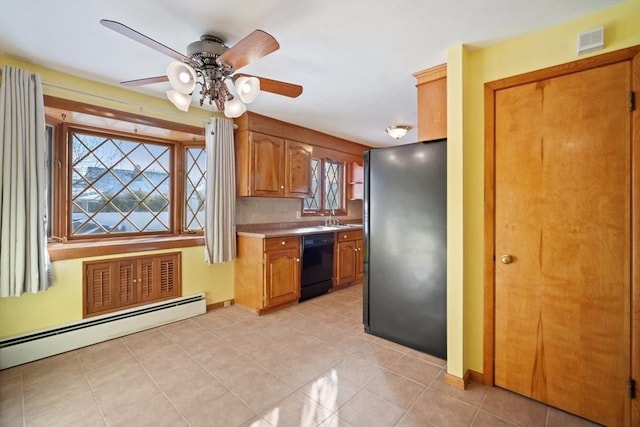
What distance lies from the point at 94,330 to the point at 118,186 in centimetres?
139

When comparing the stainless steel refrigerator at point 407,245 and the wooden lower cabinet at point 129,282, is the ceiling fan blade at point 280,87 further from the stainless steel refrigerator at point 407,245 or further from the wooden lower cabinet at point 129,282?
the wooden lower cabinet at point 129,282

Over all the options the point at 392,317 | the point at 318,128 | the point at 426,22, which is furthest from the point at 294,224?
the point at 426,22

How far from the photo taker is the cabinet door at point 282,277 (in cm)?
323

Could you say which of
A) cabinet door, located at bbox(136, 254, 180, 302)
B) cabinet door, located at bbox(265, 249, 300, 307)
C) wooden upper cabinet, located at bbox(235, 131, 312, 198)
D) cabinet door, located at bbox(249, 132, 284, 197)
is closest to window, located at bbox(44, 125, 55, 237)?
cabinet door, located at bbox(136, 254, 180, 302)

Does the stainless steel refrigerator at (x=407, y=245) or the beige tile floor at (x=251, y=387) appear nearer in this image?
the beige tile floor at (x=251, y=387)

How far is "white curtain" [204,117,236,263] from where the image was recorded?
10.4 feet

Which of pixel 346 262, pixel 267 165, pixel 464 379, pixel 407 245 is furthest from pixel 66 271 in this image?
pixel 464 379

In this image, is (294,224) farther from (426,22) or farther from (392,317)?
(426,22)

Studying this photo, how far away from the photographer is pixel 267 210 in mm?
4016

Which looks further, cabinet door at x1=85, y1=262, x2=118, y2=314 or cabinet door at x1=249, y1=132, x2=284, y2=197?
cabinet door at x1=249, y1=132, x2=284, y2=197

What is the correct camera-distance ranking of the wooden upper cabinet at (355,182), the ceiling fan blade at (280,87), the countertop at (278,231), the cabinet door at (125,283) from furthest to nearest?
the wooden upper cabinet at (355,182), the countertop at (278,231), the cabinet door at (125,283), the ceiling fan blade at (280,87)

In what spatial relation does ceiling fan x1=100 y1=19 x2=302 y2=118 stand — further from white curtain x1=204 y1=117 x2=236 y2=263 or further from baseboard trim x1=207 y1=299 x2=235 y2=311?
baseboard trim x1=207 y1=299 x2=235 y2=311

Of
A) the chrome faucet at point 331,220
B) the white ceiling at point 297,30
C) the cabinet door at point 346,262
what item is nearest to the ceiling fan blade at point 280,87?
the white ceiling at point 297,30

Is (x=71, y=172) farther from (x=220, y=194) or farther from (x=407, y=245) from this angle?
(x=407, y=245)
